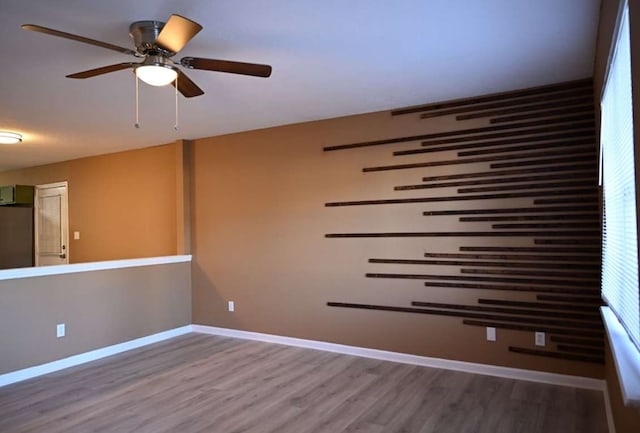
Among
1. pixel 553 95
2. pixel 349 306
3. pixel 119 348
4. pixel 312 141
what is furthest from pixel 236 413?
pixel 553 95

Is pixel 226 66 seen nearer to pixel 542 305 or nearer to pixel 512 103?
pixel 512 103

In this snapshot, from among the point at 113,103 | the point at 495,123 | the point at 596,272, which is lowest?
the point at 596,272

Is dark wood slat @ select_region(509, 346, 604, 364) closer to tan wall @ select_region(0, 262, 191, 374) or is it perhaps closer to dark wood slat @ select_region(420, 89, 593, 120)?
dark wood slat @ select_region(420, 89, 593, 120)

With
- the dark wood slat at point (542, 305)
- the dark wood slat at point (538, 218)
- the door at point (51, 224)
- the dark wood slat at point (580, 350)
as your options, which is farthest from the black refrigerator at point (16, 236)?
the dark wood slat at point (580, 350)

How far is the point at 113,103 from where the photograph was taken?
3807 millimetres

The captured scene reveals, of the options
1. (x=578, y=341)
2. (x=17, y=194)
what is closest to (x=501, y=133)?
(x=578, y=341)

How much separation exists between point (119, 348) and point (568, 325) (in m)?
4.20

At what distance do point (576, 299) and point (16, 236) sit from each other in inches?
311

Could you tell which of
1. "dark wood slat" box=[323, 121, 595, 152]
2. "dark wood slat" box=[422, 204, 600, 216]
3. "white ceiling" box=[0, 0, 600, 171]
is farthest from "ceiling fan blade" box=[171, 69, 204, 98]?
"dark wood slat" box=[422, 204, 600, 216]

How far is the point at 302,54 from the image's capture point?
2791 millimetres

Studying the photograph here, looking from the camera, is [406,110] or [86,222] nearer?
[406,110]

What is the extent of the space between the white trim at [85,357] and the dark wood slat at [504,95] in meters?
3.54

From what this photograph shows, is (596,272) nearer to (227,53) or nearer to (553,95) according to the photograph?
(553,95)

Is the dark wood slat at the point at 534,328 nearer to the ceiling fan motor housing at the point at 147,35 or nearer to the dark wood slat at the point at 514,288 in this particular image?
the dark wood slat at the point at 514,288
